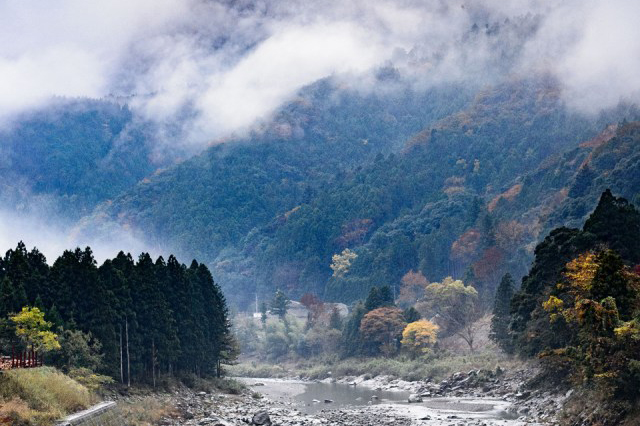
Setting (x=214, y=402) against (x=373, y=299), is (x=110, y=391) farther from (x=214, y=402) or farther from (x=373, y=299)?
(x=373, y=299)

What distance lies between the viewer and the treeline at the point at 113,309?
2490 inches

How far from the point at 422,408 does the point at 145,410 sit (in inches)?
1067

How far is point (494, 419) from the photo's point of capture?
60625mm

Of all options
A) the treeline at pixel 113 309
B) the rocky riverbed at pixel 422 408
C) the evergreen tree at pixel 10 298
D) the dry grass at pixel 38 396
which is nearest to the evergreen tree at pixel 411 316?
the rocky riverbed at pixel 422 408

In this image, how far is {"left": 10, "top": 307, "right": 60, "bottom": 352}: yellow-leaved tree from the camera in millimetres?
55875

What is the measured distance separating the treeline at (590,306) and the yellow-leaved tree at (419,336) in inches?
1449

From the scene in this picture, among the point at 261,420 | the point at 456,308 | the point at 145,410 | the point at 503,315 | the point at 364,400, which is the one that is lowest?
the point at 364,400

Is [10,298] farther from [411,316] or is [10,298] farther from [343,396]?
[411,316]

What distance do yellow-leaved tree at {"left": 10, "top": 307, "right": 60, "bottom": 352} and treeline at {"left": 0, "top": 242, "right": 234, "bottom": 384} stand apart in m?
1.23

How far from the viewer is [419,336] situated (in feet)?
438

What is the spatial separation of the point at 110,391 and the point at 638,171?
15338 centimetres

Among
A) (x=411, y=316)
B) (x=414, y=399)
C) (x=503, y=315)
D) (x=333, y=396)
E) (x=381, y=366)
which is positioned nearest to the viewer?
(x=414, y=399)

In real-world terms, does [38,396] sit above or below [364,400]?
above

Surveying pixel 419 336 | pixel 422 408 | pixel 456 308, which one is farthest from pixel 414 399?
pixel 456 308
